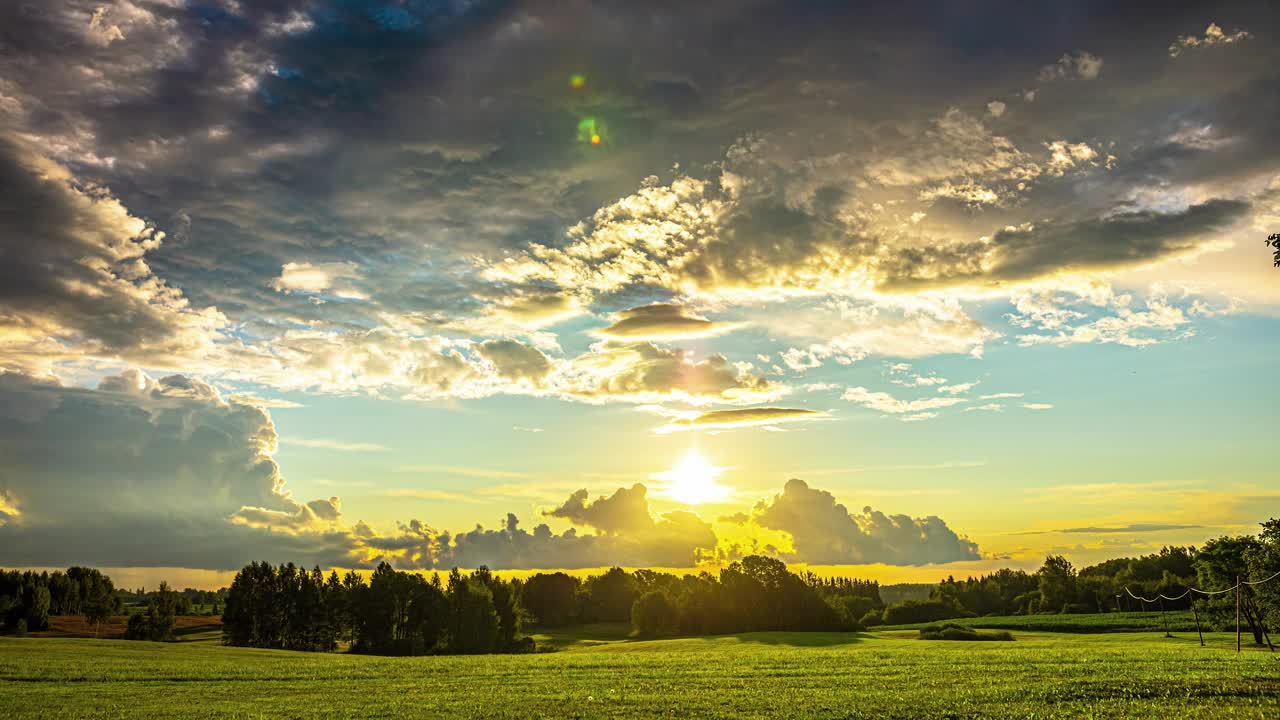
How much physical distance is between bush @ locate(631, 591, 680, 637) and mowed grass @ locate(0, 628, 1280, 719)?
87308 mm

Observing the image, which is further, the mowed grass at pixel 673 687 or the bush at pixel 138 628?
the bush at pixel 138 628

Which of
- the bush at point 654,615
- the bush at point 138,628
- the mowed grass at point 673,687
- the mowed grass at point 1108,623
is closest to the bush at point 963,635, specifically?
the mowed grass at point 1108,623

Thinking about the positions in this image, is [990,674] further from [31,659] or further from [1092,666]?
[31,659]

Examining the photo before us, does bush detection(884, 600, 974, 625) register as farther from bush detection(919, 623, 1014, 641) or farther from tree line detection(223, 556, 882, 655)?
bush detection(919, 623, 1014, 641)

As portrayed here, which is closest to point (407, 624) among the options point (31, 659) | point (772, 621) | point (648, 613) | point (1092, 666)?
point (648, 613)

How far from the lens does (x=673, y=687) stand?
165ft

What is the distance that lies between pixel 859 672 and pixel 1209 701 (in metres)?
24.8

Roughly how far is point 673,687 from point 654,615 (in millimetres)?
124002

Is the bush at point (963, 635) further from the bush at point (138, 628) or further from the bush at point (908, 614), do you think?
the bush at point (138, 628)

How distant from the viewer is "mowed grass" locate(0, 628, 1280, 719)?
1473 inches

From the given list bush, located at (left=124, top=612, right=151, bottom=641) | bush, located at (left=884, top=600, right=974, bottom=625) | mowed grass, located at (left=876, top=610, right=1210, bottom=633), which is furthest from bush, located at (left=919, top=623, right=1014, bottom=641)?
bush, located at (left=124, top=612, right=151, bottom=641)

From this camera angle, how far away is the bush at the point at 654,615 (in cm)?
16650

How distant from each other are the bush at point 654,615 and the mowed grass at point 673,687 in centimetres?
8731

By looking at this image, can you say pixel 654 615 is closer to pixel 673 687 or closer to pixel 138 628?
pixel 138 628
